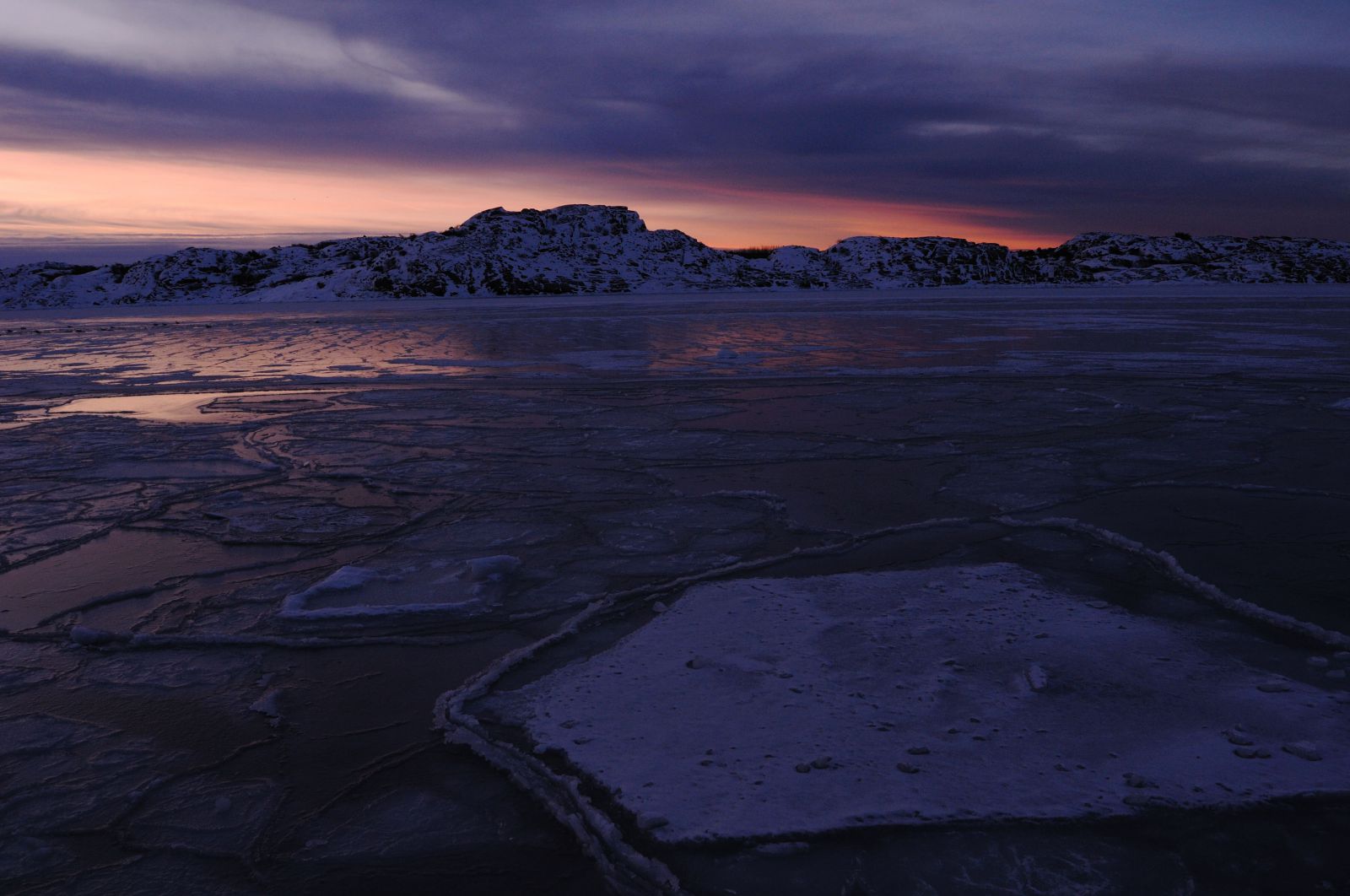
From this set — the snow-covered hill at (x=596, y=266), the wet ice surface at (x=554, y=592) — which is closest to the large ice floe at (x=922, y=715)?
the wet ice surface at (x=554, y=592)

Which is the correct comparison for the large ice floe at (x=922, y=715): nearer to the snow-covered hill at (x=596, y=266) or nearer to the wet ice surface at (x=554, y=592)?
the wet ice surface at (x=554, y=592)

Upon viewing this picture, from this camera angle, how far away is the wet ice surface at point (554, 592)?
2039 millimetres

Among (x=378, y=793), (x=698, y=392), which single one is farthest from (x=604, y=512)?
(x=698, y=392)

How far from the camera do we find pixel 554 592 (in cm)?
370

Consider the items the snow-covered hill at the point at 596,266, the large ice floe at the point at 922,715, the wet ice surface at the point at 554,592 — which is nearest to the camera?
the wet ice surface at the point at 554,592

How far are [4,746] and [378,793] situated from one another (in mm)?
1220

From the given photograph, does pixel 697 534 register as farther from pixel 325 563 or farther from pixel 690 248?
pixel 690 248

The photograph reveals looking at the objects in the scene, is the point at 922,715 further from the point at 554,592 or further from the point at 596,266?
the point at 596,266

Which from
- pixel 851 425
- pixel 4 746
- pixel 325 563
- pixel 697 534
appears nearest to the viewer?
pixel 4 746

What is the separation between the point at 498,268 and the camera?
13250 cm

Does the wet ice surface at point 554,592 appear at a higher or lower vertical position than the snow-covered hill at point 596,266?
lower

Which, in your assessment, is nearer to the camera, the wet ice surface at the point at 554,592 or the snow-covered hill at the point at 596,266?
the wet ice surface at the point at 554,592

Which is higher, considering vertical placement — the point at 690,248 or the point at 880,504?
the point at 690,248

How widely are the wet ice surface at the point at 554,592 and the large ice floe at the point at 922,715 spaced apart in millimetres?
21
